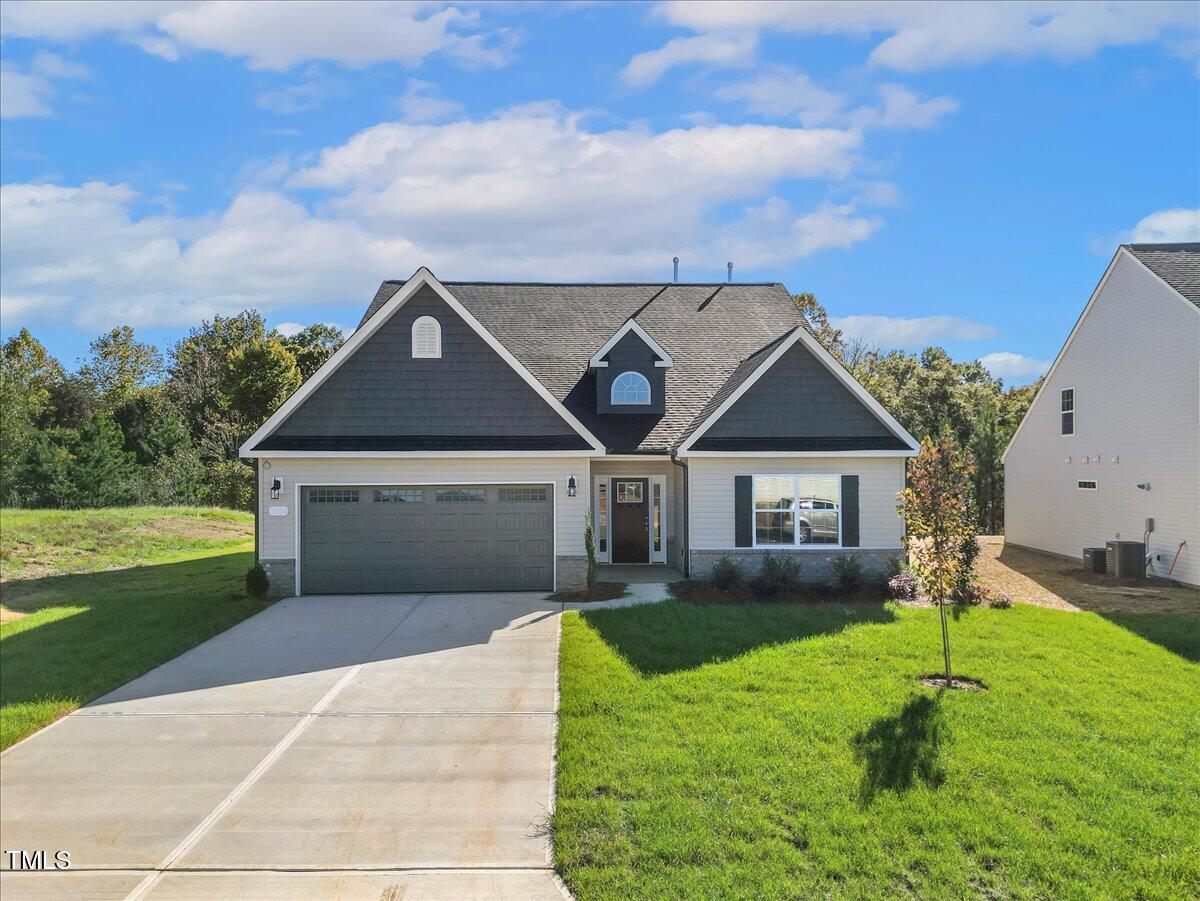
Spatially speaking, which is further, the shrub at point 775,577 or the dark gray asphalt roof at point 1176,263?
the dark gray asphalt roof at point 1176,263

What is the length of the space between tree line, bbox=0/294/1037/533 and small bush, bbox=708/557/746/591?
12.6 metres

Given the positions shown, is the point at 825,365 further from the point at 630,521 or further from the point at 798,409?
the point at 630,521

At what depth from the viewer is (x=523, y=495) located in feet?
52.7

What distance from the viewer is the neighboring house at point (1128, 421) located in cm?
1709

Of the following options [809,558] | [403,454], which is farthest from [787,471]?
[403,454]

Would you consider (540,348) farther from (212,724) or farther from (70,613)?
(212,724)

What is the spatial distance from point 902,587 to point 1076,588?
4.82 meters

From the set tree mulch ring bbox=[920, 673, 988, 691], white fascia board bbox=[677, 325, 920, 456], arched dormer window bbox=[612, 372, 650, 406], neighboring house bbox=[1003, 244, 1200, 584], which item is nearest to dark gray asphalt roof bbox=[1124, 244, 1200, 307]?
neighboring house bbox=[1003, 244, 1200, 584]

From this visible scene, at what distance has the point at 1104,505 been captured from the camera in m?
20.1

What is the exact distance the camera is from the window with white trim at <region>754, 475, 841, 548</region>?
16.3m

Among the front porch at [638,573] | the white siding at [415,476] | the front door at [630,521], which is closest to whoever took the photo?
the white siding at [415,476]

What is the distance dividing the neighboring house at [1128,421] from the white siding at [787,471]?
630 cm

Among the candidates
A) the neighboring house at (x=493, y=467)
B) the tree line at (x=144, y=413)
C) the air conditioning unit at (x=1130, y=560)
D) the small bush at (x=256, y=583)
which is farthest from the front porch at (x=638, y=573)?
the tree line at (x=144, y=413)

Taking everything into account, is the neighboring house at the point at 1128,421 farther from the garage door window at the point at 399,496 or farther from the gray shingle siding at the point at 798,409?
the garage door window at the point at 399,496
